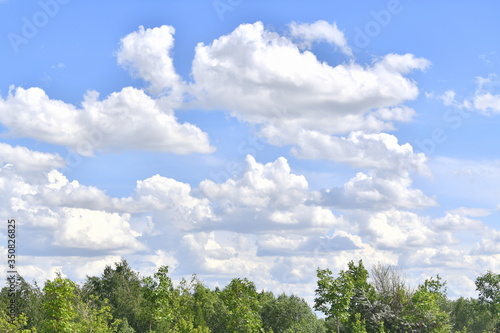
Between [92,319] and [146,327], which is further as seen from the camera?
[146,327]

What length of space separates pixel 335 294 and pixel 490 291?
3549 centimetres

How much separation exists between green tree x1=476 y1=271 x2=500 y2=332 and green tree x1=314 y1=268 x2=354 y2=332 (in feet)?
104

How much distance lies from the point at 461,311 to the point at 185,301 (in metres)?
57.7

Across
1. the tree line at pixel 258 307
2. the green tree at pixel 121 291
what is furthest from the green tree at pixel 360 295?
the green tree at pixel 121 291

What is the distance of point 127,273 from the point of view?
391ft

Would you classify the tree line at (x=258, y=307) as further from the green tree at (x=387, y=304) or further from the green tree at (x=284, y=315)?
the green tree at (x=284, y=315)

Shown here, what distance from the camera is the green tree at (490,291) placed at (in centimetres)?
8638

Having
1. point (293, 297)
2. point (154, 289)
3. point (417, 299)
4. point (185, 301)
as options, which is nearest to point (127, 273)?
point (293, 297)

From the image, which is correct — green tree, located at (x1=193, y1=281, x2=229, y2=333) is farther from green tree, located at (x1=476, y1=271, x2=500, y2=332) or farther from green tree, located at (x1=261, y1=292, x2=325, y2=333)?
green tree, located at (x1=476, y1=271, x2=500, y2=332)

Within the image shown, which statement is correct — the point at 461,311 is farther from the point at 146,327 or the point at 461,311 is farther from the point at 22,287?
the point at 22,287

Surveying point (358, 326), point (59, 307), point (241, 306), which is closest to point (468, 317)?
point (358, 326)

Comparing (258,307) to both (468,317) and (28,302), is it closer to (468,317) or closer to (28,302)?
(28,302)

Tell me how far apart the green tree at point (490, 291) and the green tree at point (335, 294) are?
31.8 meters

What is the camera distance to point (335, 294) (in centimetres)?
6281
